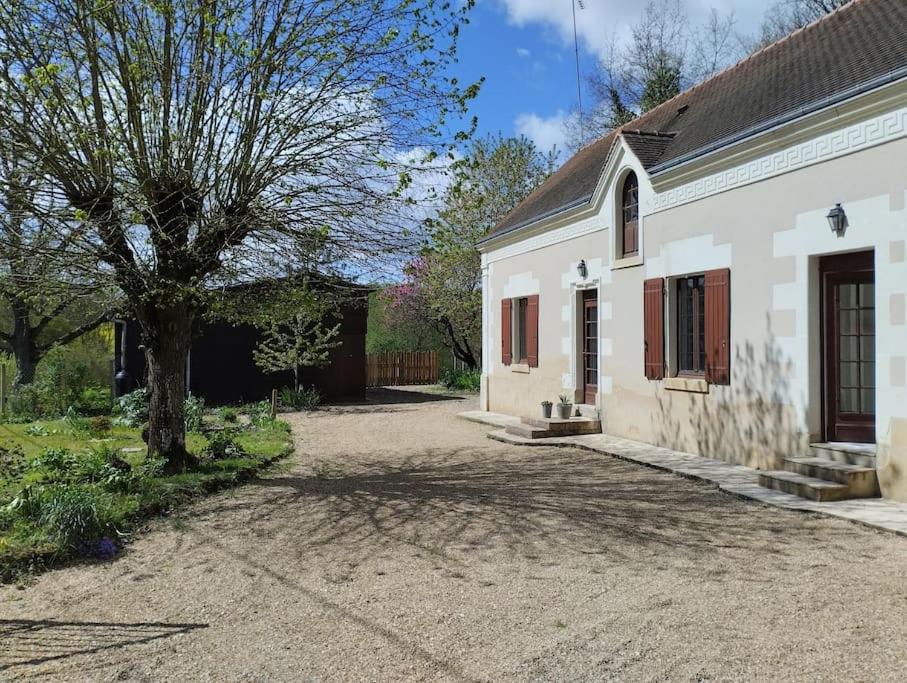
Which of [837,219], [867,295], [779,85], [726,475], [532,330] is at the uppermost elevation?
[779,85]

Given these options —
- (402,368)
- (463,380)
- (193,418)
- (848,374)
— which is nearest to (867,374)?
(848,374)

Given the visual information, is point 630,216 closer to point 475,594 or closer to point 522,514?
point 522,514

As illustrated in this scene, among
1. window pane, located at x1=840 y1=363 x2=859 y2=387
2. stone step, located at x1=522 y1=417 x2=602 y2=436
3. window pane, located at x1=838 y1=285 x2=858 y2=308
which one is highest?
window pane, located at x1=838 y1=285 x2=858 y2=308

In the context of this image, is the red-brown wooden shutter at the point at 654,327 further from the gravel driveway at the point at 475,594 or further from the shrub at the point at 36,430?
the shrub at the point at 36,430

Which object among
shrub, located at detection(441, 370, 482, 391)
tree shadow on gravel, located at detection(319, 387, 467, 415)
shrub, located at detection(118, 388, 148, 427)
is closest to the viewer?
shrub, located at detection(118, 388, 148, 427)

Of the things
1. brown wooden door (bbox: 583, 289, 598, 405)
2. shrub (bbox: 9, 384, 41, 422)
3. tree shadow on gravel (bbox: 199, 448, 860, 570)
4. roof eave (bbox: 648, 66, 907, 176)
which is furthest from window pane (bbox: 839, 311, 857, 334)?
shrub (bbox: 9, 384, 41, 422)

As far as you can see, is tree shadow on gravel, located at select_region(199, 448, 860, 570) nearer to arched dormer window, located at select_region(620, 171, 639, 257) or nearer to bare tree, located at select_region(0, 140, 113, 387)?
bare tree, located at select_region(0, 140, 113, 387)

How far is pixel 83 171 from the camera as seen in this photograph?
7.46 metres

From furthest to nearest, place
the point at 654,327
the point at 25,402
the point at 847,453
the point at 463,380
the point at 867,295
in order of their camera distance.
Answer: the point at 463,380 → the point at 25,402 → the point at 654,327 → the point at 867,295 → the point at 847,453

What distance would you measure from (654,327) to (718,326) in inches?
53.7

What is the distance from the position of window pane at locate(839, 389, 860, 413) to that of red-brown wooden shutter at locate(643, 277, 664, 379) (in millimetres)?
2848

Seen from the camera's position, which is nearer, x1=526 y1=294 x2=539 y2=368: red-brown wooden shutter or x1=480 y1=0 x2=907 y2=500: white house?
x1=480 y1=0 x2=907 y2=500: white house

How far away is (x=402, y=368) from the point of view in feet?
99.3

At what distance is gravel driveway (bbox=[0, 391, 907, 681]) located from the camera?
12.0 feet
